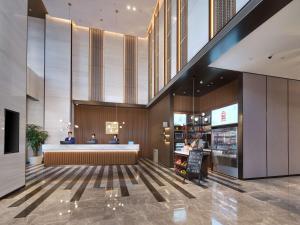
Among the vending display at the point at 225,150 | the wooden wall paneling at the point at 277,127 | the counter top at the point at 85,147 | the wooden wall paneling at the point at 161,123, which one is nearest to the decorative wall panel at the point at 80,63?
the counter top at the point at 85,147

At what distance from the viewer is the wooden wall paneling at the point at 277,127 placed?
6547mm

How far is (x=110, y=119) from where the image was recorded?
41.7ft

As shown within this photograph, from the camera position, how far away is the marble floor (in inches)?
132

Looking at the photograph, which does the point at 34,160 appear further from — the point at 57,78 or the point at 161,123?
the point at 161,123

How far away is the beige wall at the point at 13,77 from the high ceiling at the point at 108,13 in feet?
15.5

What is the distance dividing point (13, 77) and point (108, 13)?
702cm

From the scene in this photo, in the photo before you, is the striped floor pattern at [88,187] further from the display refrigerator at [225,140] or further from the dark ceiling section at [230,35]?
the dark ceiling section at [230,35]

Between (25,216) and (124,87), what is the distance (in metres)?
10.0

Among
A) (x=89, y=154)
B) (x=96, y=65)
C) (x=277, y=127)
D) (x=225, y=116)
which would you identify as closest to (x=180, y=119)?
(x=225, y=116)

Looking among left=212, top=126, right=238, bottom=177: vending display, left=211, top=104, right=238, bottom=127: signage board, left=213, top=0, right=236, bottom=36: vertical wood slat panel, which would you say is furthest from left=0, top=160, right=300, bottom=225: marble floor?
left=213, top=0, right=236, bottom=36: vertical wood slat panel

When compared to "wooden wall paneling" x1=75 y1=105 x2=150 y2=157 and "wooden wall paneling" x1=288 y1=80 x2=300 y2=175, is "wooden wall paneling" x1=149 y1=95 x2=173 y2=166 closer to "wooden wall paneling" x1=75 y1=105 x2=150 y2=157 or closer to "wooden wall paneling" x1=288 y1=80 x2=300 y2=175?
"wooden wall paneling" x1=75 y1=105 x2=150 y2=157

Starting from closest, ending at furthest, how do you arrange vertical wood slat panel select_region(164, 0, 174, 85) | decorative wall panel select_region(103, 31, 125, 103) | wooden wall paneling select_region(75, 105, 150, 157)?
vertical wood slat panel select_region(164, 0, 174, 85)
wooden wall paneling select_region(75, 105, 150, 157)
decorative wall panel select_region(103, 31, 125, 103)

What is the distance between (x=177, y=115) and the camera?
989 centimetres

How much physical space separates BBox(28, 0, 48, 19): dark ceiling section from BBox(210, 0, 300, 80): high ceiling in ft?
32.2
